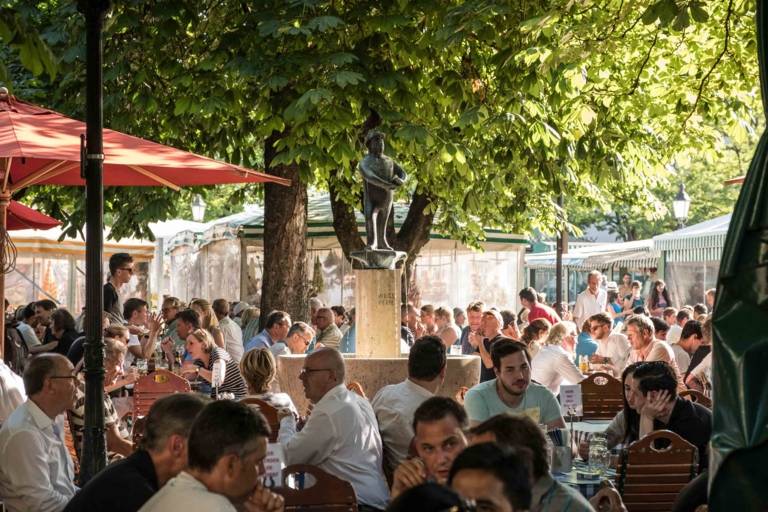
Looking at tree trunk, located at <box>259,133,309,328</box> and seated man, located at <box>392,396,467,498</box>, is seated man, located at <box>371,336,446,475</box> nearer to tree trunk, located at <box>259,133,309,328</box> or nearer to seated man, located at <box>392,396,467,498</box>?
seated man, located at <box>392,396,467,498</box>

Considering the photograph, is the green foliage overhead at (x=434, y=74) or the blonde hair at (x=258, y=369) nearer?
the blonde hair at (x=258, y=369)

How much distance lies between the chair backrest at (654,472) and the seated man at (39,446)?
3.27m

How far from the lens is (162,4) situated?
41.0 ft

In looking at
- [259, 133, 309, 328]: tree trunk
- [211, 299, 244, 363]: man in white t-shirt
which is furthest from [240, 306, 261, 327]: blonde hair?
[211, 299, 244, 363]: man in white t-shirt

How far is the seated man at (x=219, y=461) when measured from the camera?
445 cm

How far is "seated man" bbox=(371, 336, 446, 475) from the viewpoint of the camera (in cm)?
830

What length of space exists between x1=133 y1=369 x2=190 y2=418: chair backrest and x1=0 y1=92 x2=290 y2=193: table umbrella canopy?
1893mm

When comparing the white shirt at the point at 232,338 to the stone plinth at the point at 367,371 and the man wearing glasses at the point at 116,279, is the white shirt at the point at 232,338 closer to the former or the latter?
the man wearing glasses at the point at 116,279

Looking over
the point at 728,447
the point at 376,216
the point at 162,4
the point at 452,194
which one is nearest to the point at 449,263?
the point at 452,194

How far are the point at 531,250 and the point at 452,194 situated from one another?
4442cm

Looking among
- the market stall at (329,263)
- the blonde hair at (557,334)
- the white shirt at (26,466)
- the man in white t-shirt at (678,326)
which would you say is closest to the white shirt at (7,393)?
the white shirt at (26,466)

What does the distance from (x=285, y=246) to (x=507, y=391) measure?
885cm

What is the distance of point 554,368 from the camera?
1291 cm

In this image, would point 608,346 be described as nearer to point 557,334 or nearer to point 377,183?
point 557,334
